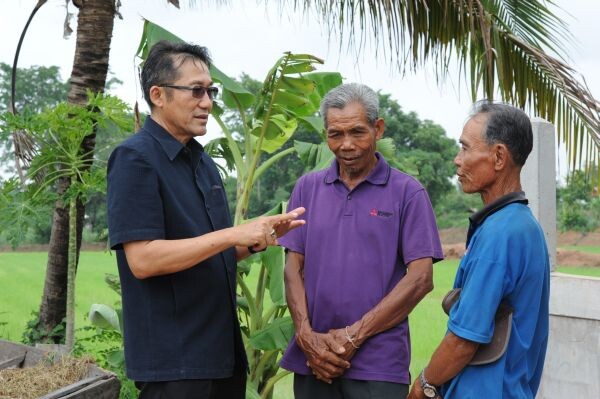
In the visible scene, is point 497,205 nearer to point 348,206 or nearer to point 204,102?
point 348,206

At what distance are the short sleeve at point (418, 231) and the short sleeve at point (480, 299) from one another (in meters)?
0.56

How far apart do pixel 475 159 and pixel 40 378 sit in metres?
2.66

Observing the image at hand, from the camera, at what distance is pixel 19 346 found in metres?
4.72

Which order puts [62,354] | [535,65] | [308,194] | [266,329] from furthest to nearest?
[535,65], [266,329], [62,354], [308,194]

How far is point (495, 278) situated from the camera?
2352mm

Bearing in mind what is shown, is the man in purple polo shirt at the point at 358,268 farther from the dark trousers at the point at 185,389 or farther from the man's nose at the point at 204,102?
the man's nose at the point at 204,102

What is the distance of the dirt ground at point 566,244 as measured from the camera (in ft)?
72.6

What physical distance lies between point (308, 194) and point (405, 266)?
46 cm

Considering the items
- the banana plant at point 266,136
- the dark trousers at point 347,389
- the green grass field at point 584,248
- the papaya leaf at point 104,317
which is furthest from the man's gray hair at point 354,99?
the green grass field at point 584,248

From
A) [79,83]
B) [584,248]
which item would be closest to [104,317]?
[79,83]

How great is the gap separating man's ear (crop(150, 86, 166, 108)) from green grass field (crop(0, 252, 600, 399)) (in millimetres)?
4060

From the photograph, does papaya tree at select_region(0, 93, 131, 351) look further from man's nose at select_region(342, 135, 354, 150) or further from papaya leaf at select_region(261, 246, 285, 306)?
man's nose at select_region(342, 135, 354, 150)

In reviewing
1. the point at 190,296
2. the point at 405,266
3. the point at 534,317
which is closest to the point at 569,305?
the point at 405,266

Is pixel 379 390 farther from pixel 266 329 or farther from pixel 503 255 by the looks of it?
pixel 266 329
